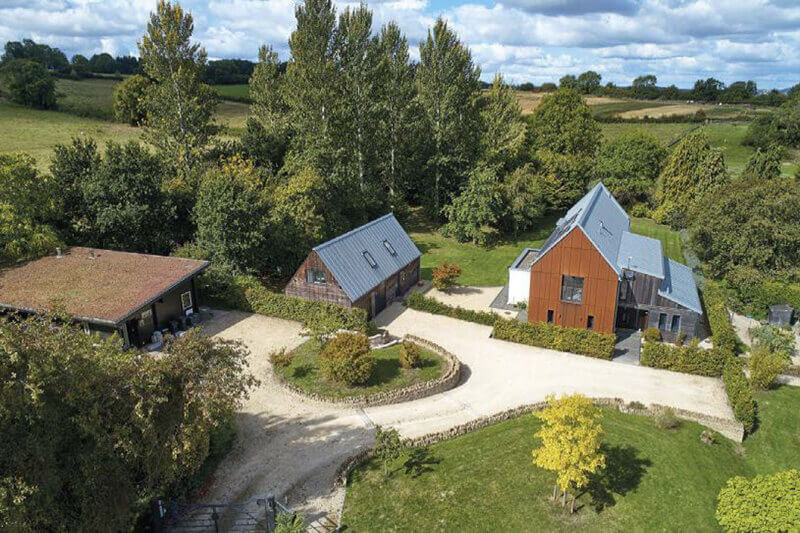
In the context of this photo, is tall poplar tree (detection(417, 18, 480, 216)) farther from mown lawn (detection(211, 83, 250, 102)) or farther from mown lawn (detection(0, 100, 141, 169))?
mown lawn (detection(211, 83, 250, 102))

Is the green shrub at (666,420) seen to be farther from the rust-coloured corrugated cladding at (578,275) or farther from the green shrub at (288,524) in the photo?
the green shrub at (288,524)

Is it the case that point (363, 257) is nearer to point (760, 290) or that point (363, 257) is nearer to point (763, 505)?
point (763, 505)

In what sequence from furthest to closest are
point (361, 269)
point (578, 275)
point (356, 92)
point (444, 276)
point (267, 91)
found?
point (267, 91), point (356, 92), point (444, 276), point (361, 269), point (578, 275)

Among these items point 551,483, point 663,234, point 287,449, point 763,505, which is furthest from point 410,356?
point 663,234

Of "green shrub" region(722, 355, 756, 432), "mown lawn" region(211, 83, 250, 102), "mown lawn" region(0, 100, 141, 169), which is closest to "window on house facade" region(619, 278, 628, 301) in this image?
"green shrub" region(722, 355, 756, 432)

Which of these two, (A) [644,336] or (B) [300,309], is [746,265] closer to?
(A) [644,336]

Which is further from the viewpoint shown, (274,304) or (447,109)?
(447,109)
